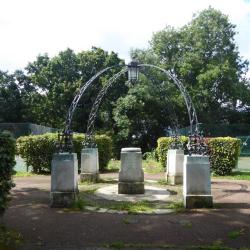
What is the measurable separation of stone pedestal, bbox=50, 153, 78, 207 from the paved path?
0.34m

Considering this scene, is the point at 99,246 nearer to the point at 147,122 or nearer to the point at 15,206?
the point at 15,206

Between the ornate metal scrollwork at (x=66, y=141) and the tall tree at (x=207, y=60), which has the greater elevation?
the tall tree at (x=207, y=60)

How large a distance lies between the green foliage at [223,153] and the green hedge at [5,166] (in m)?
11.8

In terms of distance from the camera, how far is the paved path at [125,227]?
707 cm

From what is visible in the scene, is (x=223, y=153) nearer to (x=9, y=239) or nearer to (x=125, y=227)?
(x=125, y=227)

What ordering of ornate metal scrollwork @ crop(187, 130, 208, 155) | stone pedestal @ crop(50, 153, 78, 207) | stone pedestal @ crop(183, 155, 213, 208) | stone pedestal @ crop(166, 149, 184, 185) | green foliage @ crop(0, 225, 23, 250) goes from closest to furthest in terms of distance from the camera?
green foliage @ crop(0, 225, 23, 250) → stone pedestal @ crop(183, 155, 213, 208) → stone pedestal @ crop(50, 153, 78, 207) → ornate metal scrollwork @ crop(187, 130, 208, 155) → stone pedestal @ crop(166, 149, 184, 185)

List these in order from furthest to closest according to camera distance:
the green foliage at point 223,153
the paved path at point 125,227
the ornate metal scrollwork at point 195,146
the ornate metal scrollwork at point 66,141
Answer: the green foliage at point 223,153 < the ornate metal scrollwork at point 66,141 < the ornate metal scrollwork at point 195,146 < the paved path at point 125,227

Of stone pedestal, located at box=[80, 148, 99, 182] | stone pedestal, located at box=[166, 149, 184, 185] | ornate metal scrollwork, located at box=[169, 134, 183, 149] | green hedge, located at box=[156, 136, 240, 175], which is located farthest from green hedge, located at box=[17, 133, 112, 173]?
stone pedestal, located at box=[166, 149, 184, 185]

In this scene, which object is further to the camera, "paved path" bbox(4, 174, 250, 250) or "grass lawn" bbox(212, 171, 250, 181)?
"grass lawn" bbox(212, 171, 250, 181)

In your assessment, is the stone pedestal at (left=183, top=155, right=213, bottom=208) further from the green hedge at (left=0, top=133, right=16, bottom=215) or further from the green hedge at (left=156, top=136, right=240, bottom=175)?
the green hedge at (left=156, top=136, right=240, bottom=175)

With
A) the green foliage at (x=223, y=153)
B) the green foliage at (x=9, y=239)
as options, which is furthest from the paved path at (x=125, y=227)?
the green foliage at (x=223, y=153)

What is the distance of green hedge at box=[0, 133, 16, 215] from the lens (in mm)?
7125

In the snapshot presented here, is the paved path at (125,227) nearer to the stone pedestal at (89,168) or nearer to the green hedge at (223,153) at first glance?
the stone pedestal at (89,168)

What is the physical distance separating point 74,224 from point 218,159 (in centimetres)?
1072
